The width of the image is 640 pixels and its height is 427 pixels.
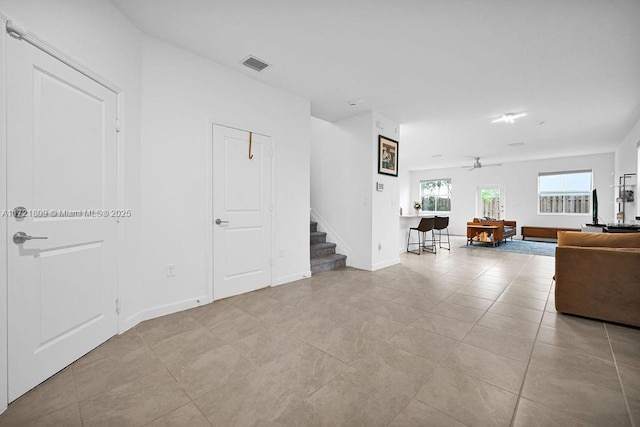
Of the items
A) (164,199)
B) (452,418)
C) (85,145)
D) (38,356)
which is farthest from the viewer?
(164,199)

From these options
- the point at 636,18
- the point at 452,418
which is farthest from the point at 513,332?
the point at 636,18

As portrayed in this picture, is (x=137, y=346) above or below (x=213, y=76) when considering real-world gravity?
below

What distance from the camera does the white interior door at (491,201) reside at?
980 centimetres

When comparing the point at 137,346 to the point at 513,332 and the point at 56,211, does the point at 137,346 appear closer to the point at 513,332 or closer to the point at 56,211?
the point at 56,211

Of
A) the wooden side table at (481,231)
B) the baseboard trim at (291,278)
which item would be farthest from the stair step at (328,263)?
the wooden side table at (481,231)

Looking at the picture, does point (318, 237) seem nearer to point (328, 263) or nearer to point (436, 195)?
point (328, 263)

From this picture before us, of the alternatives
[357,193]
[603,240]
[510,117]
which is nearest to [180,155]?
[357,193]

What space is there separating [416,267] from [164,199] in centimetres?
415

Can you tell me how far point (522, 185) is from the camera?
9.32 m

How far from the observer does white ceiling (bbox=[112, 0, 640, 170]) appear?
2225mm

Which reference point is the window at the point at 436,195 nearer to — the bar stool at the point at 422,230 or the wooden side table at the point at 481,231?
the wooden side table at the point at 481,231

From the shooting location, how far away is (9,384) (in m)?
1.45

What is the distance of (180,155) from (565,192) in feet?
36.9

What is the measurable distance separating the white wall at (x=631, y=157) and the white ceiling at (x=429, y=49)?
57 centimetres
